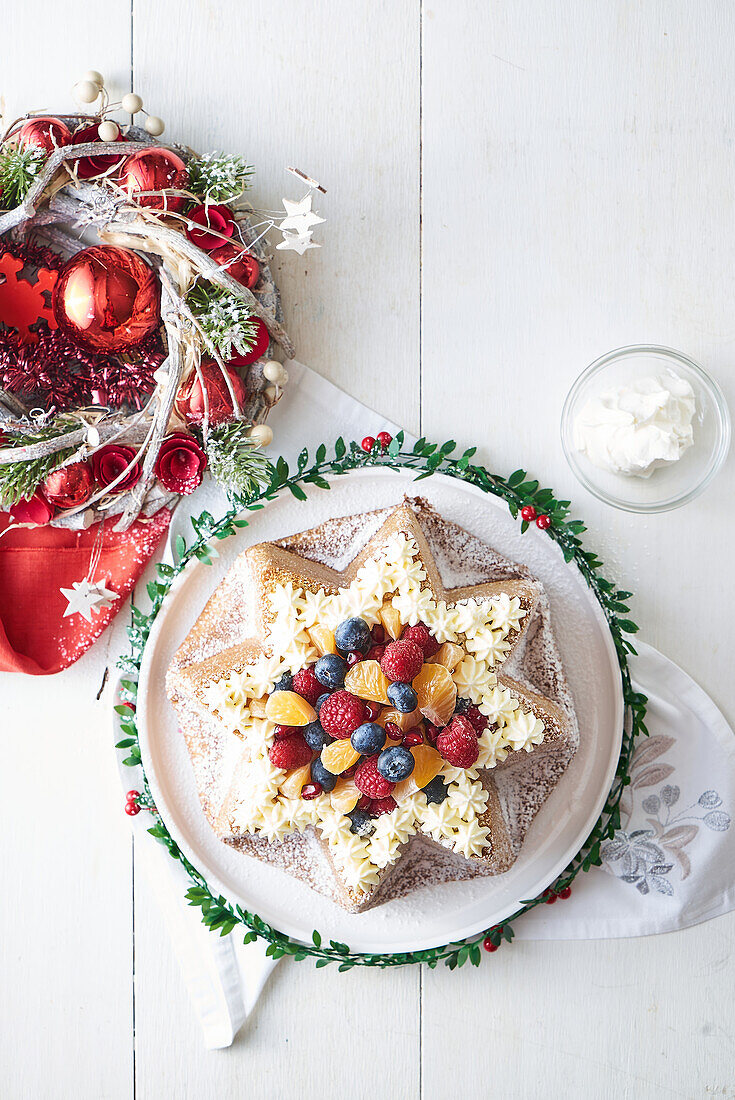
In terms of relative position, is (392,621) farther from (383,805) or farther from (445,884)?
(445,884)

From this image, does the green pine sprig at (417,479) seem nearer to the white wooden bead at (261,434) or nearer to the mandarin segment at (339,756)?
the white wooden bead at (261,434)

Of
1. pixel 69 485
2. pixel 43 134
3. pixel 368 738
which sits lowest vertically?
pixel 368 738

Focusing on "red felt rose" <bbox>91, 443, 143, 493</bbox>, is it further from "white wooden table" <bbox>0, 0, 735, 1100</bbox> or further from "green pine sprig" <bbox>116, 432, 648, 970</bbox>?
"white wooden table" <bbox>0, 0, 735, 1100</bbox>

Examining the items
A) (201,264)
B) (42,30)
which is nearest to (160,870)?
(201,264)

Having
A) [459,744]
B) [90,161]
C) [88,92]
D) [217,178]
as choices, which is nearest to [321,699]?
[459,744]

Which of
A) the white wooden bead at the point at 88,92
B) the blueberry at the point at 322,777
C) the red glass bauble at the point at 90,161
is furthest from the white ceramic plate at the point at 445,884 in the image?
the white wooden bead at the point at 88,92

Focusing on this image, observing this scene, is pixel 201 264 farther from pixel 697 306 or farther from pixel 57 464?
pixel 697 306

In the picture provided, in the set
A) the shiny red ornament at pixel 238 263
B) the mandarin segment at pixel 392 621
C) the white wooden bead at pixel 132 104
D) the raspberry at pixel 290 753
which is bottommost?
the raspberry at pixel 290 753
